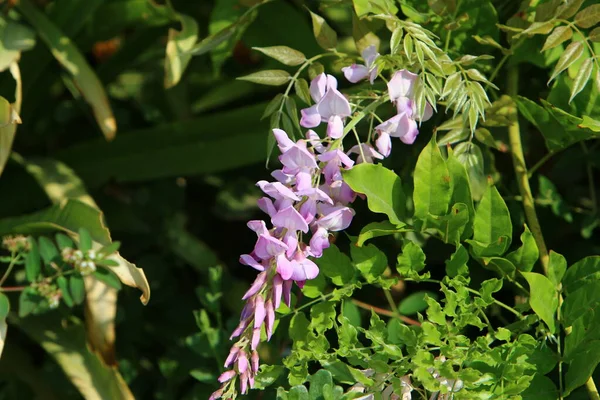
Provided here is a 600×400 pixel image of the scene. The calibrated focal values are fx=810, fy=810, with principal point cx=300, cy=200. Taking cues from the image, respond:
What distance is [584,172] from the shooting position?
1228mm

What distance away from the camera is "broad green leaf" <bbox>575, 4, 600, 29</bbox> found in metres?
0.82

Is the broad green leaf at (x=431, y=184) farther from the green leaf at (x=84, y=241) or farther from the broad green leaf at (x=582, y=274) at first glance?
the green leaf at (x=84, y=241)

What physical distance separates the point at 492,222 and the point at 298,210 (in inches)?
7.6

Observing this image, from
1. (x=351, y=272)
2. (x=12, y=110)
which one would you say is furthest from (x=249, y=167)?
(x=351, y=272)

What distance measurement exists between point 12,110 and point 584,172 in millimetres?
822

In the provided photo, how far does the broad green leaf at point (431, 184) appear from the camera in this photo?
78cm

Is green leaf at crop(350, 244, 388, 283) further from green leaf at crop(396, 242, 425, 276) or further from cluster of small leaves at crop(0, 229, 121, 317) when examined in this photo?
cluster of small leaves at crop(0, 229, 121, 317)

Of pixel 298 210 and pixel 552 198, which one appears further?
pixel 552 198

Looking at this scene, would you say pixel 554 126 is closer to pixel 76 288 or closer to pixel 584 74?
pixel 584 74

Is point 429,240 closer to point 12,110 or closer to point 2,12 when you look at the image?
point 12,110

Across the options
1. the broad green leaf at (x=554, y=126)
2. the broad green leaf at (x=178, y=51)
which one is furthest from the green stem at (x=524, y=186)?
the broad green leaf at (x=178, y=51)

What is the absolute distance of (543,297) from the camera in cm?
76

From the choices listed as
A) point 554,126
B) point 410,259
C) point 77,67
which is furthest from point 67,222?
point 554,126

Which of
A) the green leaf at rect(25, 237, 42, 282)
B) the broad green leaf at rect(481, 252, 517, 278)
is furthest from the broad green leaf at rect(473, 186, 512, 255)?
the green leaf at rect(25, 237, 42, 282)
